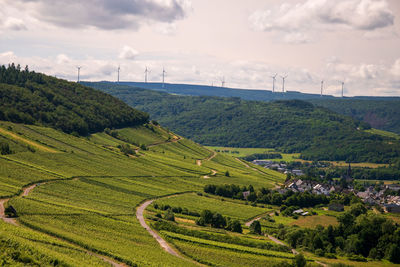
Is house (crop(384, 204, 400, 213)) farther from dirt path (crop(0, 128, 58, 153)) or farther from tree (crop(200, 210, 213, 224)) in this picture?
dirt path (crop(0, 128, 58, 153))

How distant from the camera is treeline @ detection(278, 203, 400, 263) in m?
103

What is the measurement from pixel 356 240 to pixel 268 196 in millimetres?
54601

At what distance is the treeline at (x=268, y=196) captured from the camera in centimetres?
15875

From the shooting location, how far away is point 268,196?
160 metres

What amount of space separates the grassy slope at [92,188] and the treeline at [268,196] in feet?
25.9

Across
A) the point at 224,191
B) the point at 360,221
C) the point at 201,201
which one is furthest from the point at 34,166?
the point at 360,221

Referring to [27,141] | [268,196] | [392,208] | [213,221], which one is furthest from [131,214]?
[392,208]

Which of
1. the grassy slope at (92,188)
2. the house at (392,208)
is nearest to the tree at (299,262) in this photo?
the grassy slope at (92,188)

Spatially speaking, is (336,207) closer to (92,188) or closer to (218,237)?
(218,237)

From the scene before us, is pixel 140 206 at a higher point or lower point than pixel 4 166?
lower

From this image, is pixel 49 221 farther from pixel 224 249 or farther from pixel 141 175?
pixel 141 175

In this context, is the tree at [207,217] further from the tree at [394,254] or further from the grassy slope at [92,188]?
the tree at [394,254]

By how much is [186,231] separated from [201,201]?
42.9m

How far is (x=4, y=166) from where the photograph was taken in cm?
12544
